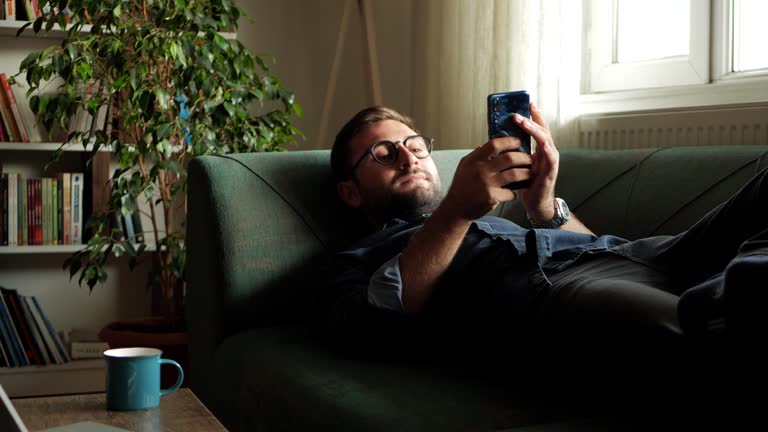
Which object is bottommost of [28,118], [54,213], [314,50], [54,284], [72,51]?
[54,284]

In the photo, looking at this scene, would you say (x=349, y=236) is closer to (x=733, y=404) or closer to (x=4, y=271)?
(x=733, y=404)

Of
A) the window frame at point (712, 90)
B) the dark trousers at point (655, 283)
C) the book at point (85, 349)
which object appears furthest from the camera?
the book at point (85, 349)

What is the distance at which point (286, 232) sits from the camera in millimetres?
1768

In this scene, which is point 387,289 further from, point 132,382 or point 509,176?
point 132,382

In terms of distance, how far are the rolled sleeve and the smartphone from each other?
0.89 feet

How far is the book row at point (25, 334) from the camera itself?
3064mm

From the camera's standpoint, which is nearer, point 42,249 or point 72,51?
point 72,51

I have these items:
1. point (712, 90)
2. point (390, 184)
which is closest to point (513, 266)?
point (390, 184)

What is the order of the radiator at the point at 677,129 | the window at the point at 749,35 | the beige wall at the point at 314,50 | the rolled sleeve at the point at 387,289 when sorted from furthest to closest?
the beige wall at the point at 314,50 < the window at the point at 749,35 < the radiator at the point at 677,129 < the rolled sleeve at the point at 387,289

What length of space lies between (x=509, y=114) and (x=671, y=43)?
1.40m

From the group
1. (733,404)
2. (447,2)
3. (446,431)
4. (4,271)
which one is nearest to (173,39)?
(447,2)

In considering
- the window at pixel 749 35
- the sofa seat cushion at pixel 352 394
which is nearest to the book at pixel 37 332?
the sofa seat cushion at pixel 352 394

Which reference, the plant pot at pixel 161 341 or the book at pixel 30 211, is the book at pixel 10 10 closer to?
the book at pixel 30 211

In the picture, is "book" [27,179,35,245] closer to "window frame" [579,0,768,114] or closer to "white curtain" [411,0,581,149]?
"white curtain" [411,0,581,149]
